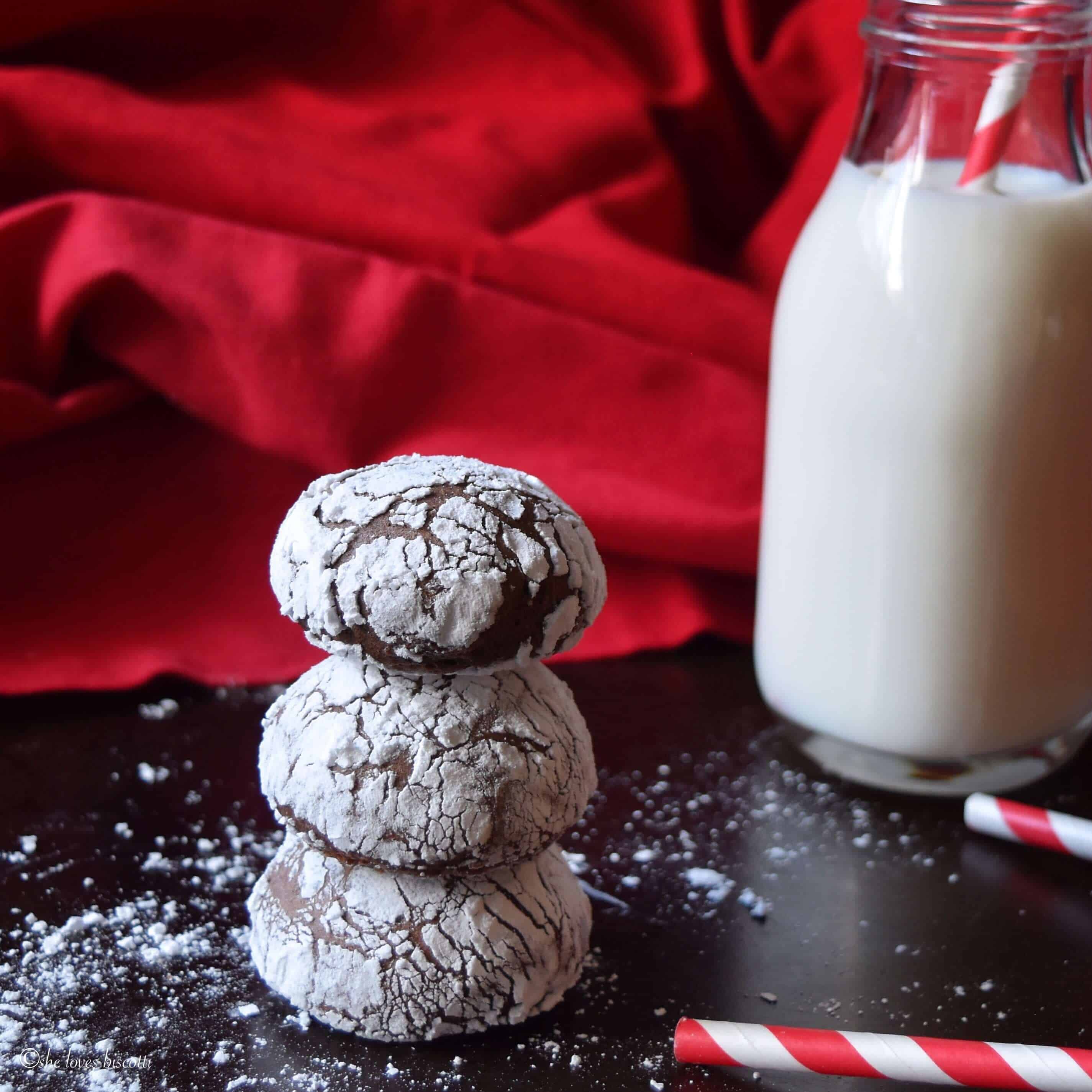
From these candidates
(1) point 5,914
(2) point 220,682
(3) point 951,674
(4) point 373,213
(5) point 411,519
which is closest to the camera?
(5) point 411,519

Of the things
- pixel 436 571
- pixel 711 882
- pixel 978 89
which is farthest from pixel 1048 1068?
pixel 978 89

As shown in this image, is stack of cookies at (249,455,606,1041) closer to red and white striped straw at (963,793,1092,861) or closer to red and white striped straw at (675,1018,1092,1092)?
red and white striped straw at (675,1018,1092,1092)

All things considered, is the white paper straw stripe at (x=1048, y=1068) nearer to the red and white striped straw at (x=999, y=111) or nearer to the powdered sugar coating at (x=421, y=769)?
the powdered sugar coating at (x=421, y=769)

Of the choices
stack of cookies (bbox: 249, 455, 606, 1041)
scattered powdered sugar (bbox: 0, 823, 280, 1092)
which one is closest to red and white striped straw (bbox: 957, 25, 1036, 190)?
stack of cookies (bbox: 249, 455, 606, 1041)

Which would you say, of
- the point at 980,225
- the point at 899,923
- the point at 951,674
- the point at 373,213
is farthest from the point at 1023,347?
the point at 373,213

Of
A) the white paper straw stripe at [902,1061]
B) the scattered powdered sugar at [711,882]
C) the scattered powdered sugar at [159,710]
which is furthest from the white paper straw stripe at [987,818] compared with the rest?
the scattered powdered sugar at [159,710]

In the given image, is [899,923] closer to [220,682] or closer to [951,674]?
[951,674]

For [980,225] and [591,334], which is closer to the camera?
[980,225]
